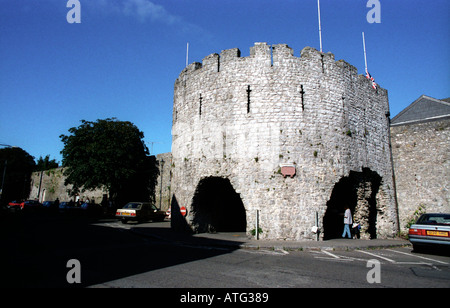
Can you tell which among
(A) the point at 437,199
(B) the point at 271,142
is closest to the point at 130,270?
(B) the point at 271,142

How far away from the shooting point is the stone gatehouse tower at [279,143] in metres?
10.8

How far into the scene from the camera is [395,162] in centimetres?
1460

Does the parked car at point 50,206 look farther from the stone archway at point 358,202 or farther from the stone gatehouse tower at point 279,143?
the stone archway at point 358,202

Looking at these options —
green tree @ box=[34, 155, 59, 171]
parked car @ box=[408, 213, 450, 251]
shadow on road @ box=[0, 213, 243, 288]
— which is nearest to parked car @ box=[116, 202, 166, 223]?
shadow on road @ box=[0, 213, 243, 288]

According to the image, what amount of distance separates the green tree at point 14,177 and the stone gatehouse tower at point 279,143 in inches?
1905

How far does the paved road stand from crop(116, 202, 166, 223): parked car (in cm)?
929

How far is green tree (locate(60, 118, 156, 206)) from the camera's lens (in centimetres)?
2383

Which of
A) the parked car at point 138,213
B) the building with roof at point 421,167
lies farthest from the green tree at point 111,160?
the building with roof at point 421,167

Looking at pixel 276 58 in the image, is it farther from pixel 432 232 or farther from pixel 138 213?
pixel 138 213

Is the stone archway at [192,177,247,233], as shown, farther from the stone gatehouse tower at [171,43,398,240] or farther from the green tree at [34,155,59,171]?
the green tree at [34,155,59,171]

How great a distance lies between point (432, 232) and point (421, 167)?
6.62 meters

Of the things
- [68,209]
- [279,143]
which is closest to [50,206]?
[68,209]
